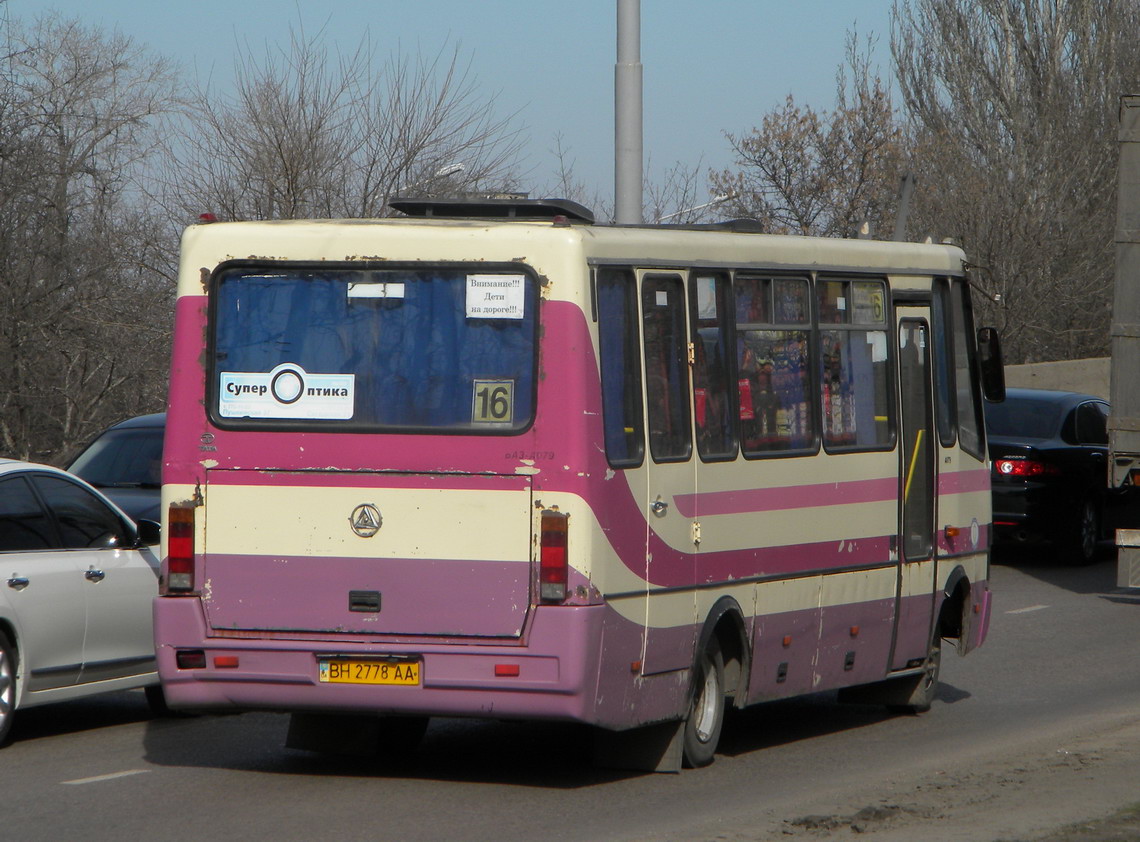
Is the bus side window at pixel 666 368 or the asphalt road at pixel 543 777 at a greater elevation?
the bus side window at pixel 666 368

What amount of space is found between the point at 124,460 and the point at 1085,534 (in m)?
11.3

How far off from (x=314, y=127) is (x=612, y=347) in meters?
18.0

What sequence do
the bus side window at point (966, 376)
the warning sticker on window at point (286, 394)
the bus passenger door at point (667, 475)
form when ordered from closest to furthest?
the warning sticker on window at point (286, 394)
the bus passenger door at point (667, 475)
the bus side window at point (966, 376)

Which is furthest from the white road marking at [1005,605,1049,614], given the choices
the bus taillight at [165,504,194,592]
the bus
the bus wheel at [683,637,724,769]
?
the bus taillight at [165,504,194,592]

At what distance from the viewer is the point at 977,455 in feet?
39.6

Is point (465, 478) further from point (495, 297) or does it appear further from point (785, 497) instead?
point (785, 497)

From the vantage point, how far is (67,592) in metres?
10.1

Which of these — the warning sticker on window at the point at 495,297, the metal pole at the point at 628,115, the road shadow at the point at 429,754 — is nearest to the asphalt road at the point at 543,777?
the road shadow at the point at 429,754

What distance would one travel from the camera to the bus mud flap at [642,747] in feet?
29.6

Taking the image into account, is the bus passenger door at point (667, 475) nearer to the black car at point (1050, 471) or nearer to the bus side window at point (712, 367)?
the bus side window at point (712, 367)

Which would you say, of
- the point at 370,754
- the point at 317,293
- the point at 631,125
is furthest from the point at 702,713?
the point at 631,125

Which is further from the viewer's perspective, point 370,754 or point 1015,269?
point 1015,269

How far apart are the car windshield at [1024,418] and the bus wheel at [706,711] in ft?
38.8

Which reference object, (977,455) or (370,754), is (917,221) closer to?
(977,455)
